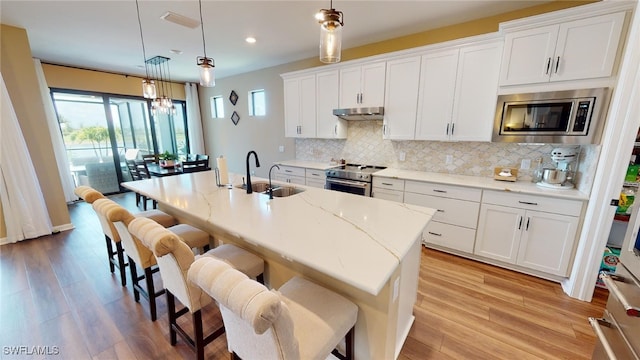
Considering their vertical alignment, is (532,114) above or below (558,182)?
above

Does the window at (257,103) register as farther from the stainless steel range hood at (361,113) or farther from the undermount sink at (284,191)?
the undermount sink at (284,191)

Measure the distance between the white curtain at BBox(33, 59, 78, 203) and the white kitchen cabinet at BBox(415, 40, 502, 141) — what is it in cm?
604

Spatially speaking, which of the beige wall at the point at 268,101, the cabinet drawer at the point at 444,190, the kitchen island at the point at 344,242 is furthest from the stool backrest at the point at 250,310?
the beige wall at the point at 268,101

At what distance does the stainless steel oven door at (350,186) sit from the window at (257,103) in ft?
8.04

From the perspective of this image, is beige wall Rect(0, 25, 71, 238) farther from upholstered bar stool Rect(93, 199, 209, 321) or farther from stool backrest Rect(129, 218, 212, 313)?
stool backrest Rect(129, 218, 212, 313)

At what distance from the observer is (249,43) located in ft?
11.9

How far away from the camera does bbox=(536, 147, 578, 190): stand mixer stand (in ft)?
7.72

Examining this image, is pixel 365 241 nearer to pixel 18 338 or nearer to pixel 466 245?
pixel 466 245

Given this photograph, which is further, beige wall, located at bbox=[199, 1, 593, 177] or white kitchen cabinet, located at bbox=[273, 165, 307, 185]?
white kitchen cabinet, located at bbox=[273, 165, 307, 185]

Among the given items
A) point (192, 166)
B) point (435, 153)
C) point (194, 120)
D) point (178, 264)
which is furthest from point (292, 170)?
point (194, 120)

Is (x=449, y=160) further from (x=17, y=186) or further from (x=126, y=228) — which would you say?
(x=17, y=186)

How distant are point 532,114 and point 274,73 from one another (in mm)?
4039

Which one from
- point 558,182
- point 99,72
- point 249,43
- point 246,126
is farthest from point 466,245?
point 99,72

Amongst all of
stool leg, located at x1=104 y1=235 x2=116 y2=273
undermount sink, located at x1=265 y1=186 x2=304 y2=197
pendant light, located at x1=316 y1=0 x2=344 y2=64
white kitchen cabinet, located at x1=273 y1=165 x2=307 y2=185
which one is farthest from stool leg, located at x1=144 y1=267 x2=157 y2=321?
white kitchen cabinet, located at x1=273 y1=165 x2=307 y2=185
